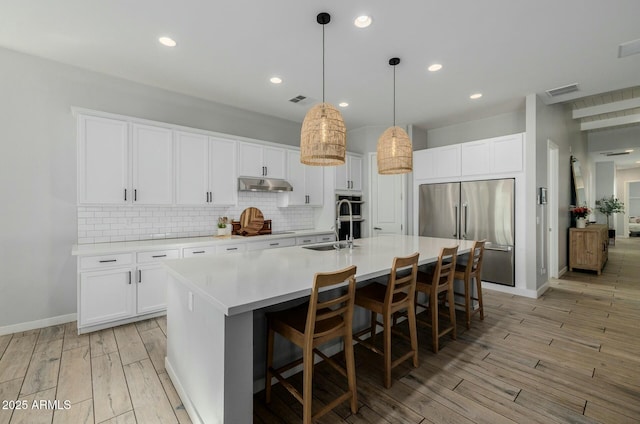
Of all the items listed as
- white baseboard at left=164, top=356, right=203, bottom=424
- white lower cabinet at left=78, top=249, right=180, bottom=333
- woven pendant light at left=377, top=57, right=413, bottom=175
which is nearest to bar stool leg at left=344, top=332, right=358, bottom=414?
white baseboard at left=164, top=356, right=203, bottom=424

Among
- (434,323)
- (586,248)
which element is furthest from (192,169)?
(586,248)

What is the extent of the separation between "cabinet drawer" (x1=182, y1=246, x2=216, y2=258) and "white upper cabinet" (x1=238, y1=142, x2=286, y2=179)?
49.5 inches

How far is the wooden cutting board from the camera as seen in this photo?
15.1 ft

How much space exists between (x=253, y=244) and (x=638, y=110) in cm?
804

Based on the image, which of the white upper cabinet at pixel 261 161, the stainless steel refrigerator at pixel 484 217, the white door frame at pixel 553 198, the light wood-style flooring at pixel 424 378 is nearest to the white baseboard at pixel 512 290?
the stainless steel refrigerator at pixel 484 217

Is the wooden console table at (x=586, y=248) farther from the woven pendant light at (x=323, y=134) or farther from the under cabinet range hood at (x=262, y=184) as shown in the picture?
Answer: the woven pendant light at (x=323, y=134)

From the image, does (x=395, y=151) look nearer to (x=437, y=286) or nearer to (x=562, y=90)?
(x=437, y=286)

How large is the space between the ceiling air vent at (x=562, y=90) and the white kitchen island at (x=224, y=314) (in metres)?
3.45

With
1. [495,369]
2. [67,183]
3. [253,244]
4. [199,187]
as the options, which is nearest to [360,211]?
[253,244]

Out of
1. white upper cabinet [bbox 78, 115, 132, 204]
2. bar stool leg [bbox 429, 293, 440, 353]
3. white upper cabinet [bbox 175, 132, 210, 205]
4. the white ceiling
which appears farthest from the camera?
white upper cabinet [bbox 175, 132, 210, 205]

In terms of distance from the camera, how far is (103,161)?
3336 millimetres

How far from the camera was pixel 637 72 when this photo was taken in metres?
3.51

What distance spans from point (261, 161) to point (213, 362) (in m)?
3.55

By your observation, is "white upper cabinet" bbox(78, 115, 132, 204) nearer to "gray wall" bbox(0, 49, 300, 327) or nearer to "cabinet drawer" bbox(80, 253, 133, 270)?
"gray wall" bbox(0, 49, 300, 327)
